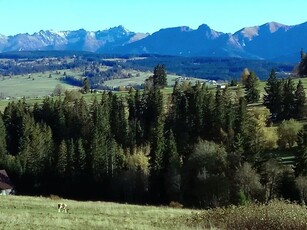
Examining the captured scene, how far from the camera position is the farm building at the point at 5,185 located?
295 ft

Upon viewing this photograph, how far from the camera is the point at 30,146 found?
109 metres

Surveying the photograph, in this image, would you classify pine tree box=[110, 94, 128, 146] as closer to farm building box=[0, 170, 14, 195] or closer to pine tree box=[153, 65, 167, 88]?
farm building box=[0, 170, 14, 195]

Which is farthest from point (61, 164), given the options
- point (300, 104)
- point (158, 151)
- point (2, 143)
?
point (300, 104)

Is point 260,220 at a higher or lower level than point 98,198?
higher

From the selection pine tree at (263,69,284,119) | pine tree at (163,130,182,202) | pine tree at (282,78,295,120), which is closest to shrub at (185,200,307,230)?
pine tree at (163,130,182,202)

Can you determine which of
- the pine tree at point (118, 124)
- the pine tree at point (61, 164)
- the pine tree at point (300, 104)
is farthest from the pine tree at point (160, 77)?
the pine tree at point (61, 164)

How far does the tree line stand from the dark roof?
4.57 meters

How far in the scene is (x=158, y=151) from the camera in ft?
284

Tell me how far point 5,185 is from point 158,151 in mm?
28958

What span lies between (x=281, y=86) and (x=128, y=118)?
38317mm

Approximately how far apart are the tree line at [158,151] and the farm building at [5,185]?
15.1 ft

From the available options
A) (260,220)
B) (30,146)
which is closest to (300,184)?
(260,220)

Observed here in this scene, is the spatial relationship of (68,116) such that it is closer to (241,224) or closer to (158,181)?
(158,181)

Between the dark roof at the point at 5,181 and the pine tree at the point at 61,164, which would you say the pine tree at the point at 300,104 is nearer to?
the pine tree at the point at 61,164
